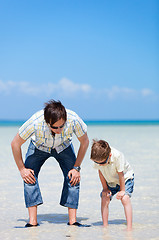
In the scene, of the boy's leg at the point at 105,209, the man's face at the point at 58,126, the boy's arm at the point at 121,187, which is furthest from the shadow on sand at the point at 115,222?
the man's face at the point at 58,126

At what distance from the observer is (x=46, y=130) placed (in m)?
3.72

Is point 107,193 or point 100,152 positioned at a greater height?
point 100,152

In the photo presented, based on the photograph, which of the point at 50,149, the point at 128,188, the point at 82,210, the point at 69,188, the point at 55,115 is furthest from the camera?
the point at 82,210

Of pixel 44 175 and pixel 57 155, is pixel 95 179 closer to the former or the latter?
pixel 44 175

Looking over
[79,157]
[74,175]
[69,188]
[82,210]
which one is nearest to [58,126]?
[79,157]

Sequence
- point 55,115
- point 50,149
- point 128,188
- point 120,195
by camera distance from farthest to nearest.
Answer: point 50,149, point 128,188, point 120,195, point 55,115

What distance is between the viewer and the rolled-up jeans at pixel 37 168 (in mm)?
3988

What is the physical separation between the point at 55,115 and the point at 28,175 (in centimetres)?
78

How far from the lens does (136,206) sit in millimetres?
4801

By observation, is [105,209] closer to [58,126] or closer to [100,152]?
→ [100,152]

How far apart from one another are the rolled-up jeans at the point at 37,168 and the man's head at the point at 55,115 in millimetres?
503

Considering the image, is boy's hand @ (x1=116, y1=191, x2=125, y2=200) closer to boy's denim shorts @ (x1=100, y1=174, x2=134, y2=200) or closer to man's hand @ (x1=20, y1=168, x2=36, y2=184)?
boy's denim shorts @ (x1=100, y1=174, x2=134, y2=200)

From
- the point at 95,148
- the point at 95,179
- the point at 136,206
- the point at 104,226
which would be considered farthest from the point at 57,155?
the point at 95,179

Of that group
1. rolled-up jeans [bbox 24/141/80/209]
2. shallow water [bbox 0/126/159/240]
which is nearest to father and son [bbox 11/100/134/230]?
rolled-up jeans [bbox 24/141/80/209]
